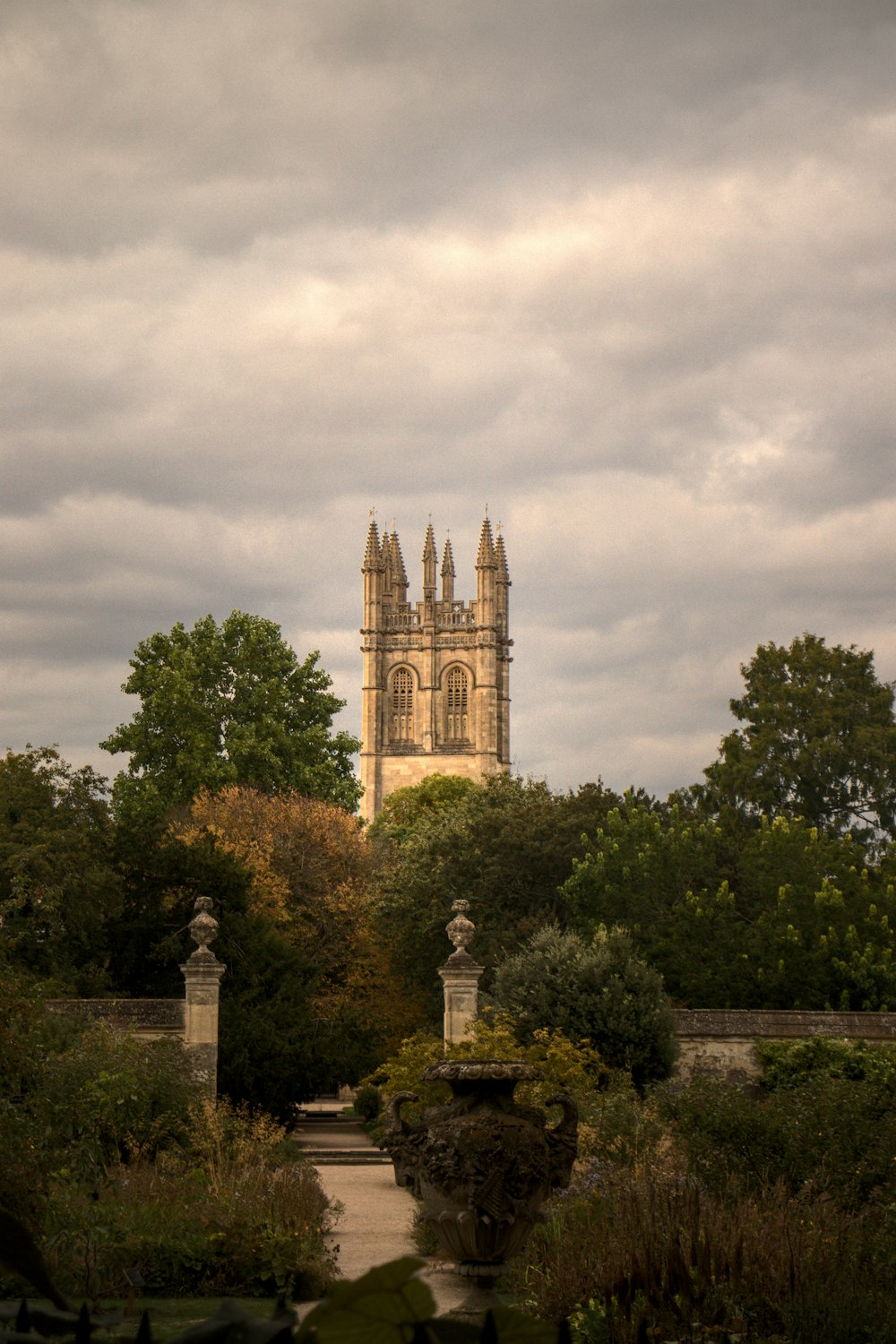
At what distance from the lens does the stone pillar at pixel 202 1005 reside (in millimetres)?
20922

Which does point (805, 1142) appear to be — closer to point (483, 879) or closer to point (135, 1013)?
point (135, 1013)

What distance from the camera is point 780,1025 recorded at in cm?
2183

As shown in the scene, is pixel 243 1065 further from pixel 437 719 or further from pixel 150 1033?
pixel 437 719

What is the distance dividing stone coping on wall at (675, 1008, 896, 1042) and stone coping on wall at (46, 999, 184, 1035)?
7226 mm

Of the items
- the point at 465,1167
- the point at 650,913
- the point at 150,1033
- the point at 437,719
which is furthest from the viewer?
the point at 437,719

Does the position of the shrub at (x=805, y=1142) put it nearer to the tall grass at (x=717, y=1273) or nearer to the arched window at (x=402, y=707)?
the tall grass at (x=717, y=1273)

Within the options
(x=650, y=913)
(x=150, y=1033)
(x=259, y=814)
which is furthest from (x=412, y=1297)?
(x=259, y=814)

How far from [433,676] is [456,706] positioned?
239cm

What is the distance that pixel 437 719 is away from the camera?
95000mm

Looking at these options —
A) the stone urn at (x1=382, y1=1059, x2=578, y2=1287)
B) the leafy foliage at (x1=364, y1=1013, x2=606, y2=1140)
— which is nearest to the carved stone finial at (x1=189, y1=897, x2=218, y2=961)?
the leafy foliage at (x1=364, y1=1013, x2=606, y2=1140)

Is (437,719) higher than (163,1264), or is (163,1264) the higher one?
(437,719)

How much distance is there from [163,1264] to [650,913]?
62.0ft

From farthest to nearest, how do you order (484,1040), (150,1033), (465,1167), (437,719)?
(437,719)
(150,1033)
(484,1040)
(465,1167)

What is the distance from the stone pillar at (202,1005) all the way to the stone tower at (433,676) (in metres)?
71.0
